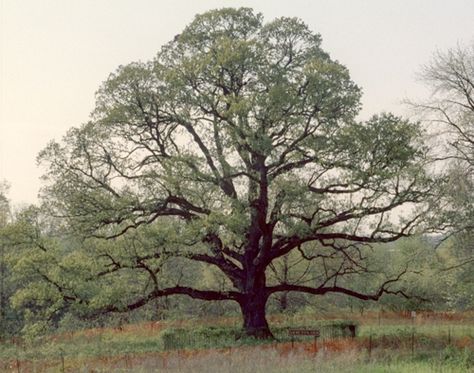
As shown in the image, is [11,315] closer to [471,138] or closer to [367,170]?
Result: [367,170]

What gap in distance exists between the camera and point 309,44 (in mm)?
27125

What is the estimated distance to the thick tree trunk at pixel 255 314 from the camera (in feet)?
→ 86.2

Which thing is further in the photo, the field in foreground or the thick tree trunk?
the thick tree trunk

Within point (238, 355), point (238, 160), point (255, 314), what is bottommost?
point (238, 355)

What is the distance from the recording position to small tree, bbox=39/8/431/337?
2420 centimetres

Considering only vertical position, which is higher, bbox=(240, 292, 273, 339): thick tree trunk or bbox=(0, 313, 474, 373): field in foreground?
bbox=(240, 292, 273, 339): thick tree trunk

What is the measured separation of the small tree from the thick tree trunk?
0.15ft

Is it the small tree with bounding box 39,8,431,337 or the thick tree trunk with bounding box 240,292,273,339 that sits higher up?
the small tree with bounding box 39,8,431,337

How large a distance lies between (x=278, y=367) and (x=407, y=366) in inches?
142

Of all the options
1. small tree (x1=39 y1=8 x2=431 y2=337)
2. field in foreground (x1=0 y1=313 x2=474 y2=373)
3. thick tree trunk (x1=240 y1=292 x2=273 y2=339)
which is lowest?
field in foreground (x1=0 y1=313 x2=474 y2=373)

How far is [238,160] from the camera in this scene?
2631 centimetres

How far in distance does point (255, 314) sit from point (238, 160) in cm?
649

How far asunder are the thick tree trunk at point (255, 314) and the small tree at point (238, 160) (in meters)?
0.05

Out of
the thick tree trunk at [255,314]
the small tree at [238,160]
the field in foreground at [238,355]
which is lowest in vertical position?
the field in foreground at [238,355]
